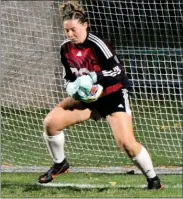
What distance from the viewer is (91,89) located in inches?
255

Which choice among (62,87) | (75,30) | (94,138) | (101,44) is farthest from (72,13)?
(62,87)

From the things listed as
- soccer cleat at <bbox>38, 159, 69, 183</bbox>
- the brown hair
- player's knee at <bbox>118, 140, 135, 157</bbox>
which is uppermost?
the brown hair

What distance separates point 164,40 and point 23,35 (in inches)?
Result: 121

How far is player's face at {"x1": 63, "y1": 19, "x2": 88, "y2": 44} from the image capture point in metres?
6.52

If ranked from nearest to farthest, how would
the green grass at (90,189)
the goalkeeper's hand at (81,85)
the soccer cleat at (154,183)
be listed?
1. the goalkeeper's hand at (81,85)
2. the green grass at (90,189)
3. the soccer cleat at (154,183)

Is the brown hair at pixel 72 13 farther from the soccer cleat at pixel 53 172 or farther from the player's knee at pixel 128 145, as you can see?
the soccer cleat at pixel 53 172

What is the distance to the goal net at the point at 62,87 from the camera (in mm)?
9805

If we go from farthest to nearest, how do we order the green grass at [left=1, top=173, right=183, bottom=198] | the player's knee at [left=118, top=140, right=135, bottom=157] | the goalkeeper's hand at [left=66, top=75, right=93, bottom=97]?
the green grass at [left=1, top=173, right=183, bottom=198] → the player's knee at [left=118, top=140, right=135, bottom=157] → the goalkeeper's hand at [left=66, top=75, right=93, bottom=97]

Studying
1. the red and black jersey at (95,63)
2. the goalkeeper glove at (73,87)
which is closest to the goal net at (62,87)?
the red and black jersey at (95,63)

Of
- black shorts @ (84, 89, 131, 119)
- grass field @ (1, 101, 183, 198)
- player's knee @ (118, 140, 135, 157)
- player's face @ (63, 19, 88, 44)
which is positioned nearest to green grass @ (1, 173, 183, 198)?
grass field @ (1, 101, 183, 198)

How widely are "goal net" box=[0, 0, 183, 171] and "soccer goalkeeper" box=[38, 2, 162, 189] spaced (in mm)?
2559

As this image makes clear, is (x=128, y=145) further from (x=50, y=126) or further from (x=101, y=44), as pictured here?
(x=101, y=44)

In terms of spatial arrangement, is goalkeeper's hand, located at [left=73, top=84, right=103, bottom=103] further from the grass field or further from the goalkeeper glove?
the grass field

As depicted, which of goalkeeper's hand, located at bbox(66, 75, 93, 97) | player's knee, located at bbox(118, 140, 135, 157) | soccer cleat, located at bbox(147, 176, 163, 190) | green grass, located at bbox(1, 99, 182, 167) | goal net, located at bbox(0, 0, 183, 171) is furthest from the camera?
goal net, located at bbox(0, 0, 183, 171)
